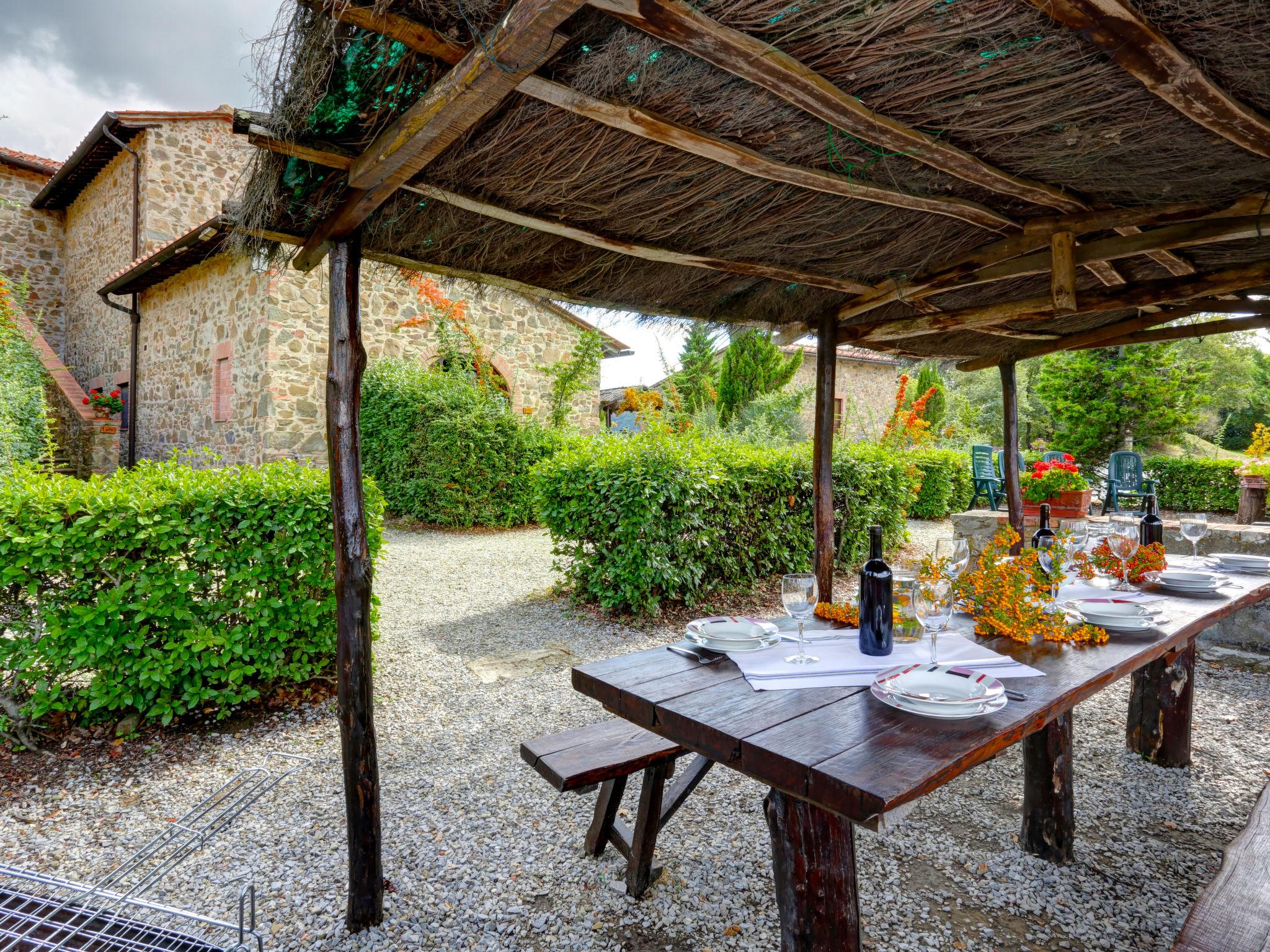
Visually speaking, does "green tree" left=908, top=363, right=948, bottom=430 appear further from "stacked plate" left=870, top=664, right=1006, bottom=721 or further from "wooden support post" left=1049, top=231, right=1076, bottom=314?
"stacked plate" left=870, top=664, right=1006, bottom=721

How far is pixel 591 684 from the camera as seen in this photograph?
1.68 m

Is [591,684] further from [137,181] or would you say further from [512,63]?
[137,181]

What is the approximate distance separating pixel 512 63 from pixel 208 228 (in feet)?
25.0

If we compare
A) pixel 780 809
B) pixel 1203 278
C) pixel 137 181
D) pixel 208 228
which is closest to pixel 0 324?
pixel 208 228

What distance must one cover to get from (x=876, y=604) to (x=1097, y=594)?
4.22 ft

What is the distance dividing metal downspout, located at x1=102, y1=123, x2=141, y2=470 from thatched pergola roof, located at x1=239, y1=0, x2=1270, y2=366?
1114cm

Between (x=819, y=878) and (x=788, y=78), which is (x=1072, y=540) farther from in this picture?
(x=788, y=78)

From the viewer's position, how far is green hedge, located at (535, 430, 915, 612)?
15.8ft

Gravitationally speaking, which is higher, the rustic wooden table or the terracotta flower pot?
the terracotta flower pot

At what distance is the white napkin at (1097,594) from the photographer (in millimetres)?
2439

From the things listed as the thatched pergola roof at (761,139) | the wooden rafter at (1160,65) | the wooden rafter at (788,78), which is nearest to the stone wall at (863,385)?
the thatched pergola roof at (761,139)

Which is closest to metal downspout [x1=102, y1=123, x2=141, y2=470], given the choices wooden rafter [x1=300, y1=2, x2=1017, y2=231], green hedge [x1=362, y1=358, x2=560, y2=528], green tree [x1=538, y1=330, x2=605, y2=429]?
green hedge [x1=362, y1=358, x2=560, y2=528]

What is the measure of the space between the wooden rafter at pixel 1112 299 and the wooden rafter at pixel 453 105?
9.23 feet

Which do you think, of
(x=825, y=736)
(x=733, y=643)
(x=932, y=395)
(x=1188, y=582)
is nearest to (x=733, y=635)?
(x=733, y=643)
